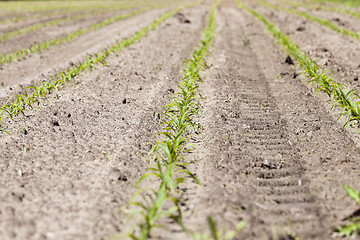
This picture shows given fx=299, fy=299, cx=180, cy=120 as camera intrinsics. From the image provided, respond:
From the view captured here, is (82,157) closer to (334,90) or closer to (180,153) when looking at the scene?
(180,153)

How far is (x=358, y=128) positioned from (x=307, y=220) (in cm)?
199

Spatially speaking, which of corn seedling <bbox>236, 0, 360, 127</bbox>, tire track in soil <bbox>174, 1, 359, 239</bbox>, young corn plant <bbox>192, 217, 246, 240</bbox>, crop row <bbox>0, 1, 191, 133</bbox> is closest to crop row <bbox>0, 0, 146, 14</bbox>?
crop row <bbox>0, 1, 191, 133</bbox>

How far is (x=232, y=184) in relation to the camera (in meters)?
2.83

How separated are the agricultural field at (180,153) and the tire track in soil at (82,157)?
0.5 inches

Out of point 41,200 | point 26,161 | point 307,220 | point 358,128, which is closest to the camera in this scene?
point 307,220

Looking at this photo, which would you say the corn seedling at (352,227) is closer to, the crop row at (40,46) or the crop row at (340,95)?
the crop row at (340,95)

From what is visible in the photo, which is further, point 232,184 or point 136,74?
point 136,74

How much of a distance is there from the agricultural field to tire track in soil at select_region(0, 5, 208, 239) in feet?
0.04

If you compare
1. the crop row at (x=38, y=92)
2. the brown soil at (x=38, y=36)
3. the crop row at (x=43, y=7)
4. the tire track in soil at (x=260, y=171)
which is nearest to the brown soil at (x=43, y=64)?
the crop row at (x=38, y=92)

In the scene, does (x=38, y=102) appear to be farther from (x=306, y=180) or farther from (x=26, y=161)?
(x=306, y=180)

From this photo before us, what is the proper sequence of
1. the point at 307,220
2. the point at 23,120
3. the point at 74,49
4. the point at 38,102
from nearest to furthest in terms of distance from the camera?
the point at 307,220, the point at 23,120, the point at 38,102, the point at 74,49

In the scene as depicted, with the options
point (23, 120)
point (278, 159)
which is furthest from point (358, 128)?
point (23, 120)

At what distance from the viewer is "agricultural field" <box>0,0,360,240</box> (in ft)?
7.81

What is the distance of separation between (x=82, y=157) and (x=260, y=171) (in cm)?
192
